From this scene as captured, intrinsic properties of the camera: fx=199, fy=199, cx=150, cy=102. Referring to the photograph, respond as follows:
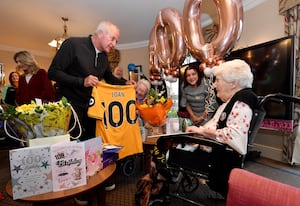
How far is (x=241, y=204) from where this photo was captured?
1.85ft

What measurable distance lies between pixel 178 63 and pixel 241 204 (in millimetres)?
1603

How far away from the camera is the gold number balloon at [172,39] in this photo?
77.1 inches

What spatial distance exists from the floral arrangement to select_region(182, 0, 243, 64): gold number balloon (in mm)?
500

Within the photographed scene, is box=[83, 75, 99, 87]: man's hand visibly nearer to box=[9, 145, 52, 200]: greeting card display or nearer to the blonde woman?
box=[9, 145, 52, 200]: greeting card display

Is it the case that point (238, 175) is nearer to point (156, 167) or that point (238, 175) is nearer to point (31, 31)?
point (156, 167)

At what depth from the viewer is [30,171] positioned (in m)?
0.85

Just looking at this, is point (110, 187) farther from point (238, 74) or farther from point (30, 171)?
point (238, 74)

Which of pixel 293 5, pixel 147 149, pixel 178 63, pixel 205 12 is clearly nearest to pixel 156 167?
pixel 147 149

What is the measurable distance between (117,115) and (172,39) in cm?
99

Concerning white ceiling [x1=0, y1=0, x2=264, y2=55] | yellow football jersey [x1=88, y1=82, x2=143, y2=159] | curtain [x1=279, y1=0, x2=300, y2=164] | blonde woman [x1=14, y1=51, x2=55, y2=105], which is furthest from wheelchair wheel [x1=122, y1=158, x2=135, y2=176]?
white ceiling [x1=0, y1=0, x2=264, y2=55]

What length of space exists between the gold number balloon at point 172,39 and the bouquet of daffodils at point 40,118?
132 cm

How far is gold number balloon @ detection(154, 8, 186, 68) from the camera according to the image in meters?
1.96

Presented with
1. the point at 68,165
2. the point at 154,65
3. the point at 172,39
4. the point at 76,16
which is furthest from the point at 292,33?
the point at 76,16

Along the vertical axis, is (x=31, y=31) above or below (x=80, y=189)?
above
